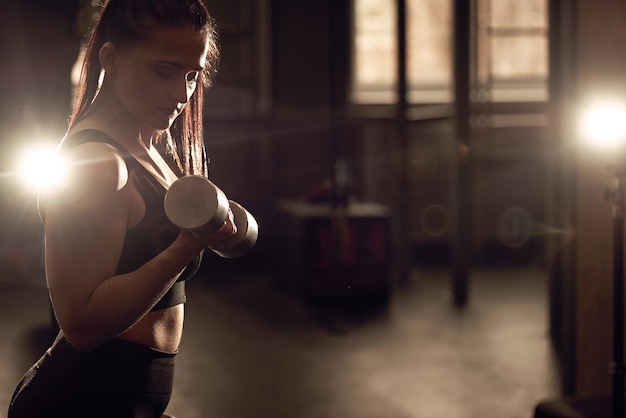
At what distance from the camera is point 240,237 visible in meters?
1.15

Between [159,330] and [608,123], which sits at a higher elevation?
[608,123]

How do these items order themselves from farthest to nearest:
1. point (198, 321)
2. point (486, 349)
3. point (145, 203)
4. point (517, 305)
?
point (517, 305)
point (198, 321)
point (486, 349)
point (145, 203)

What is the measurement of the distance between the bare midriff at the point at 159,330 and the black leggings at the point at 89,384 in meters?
0.01

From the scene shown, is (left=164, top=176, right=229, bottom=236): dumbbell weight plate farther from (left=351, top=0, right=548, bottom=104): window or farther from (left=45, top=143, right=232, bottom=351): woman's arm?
(left=351, top=0, right=548, bottom=104): window

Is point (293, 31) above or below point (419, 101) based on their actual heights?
above

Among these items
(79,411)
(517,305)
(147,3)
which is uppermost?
(147,3)

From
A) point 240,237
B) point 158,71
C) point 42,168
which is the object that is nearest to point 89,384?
point 240,237

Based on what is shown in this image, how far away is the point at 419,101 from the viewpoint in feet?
24.0

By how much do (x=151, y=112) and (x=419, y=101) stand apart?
20.8 feet

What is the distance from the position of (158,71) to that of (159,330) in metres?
0.34

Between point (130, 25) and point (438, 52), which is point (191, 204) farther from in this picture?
point (438, 52)

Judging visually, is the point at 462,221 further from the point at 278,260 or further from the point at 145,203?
the point at 145,203

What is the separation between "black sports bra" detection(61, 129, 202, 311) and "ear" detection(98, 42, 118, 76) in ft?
0.29

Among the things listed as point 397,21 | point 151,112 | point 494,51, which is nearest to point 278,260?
point 397,21
